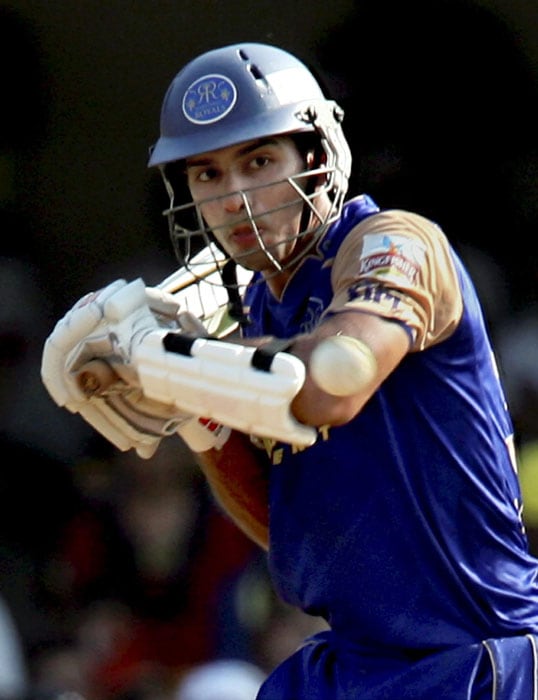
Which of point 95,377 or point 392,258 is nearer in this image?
point 392,258

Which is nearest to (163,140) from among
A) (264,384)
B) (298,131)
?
(298,131)

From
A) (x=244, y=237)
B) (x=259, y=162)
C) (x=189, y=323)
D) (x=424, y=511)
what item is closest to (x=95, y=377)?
(x=189, y=323)

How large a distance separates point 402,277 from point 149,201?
3494 mm

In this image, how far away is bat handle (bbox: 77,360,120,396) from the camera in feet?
9.66

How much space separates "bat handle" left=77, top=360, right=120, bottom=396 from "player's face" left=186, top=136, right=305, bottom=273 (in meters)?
0.35

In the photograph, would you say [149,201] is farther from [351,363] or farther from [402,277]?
[351,363]

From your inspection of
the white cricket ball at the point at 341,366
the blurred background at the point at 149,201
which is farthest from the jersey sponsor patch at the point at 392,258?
the blurred background at the point at 149,201

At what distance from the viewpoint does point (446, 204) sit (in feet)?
20.0

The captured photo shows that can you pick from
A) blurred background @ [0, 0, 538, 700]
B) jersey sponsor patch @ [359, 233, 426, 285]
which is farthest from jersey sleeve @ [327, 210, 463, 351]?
blurred background @ [0, 0, 538, 700]

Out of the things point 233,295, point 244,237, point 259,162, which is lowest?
point 233,295

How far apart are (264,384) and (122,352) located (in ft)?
1.22

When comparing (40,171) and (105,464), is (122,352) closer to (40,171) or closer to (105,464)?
(105,464)

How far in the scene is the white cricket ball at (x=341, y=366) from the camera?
2.62 meters

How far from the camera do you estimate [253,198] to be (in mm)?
3098
